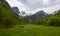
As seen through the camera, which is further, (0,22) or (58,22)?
(58,22)

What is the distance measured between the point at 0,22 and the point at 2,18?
273 centimetres

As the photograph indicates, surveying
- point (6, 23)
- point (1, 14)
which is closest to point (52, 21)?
point (6, 23)

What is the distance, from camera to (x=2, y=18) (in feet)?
290

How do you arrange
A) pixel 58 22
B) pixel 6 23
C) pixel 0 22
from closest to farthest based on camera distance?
pixel 0 22, pixel 6 23, pixel 58 22

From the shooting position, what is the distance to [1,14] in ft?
293

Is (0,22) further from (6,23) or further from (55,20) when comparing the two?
(55,20)

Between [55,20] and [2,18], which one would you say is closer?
[2,18]

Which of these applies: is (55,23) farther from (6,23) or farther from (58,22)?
(6,23)

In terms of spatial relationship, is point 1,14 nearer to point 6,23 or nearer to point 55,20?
point 6,23

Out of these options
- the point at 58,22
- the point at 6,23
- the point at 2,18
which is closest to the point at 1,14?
the point at 2,18

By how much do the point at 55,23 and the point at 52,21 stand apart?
16.2ft

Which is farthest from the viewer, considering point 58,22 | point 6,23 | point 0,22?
point 58,22

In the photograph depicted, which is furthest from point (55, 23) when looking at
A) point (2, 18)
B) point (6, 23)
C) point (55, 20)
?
point (2, 18)

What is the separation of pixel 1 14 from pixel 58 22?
51464 millimetres
